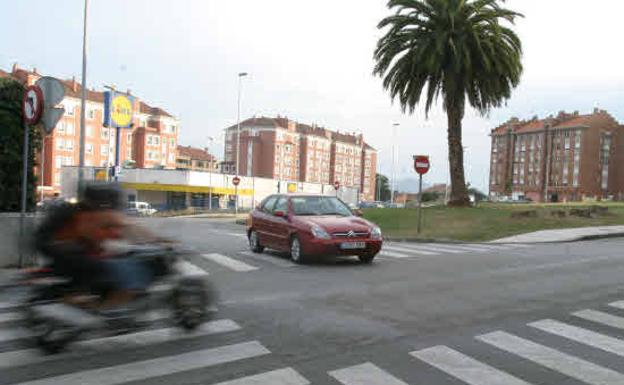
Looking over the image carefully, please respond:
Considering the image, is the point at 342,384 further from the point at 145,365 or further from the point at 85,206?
the point at 85,206

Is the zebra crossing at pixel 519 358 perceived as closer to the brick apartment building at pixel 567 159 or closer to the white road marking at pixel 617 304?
the white road marking at pixel 617 304

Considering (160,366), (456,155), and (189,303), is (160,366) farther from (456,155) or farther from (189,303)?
(456,155)

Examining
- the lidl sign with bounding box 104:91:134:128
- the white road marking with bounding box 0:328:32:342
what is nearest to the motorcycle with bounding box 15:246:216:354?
the white road marking with bounding box 0:328:32:342

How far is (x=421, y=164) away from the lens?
21781mm

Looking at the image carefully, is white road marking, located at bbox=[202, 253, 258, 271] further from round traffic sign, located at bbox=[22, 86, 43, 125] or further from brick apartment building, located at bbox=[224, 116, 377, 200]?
brick apartment building, located at bbox=[224, 116, 377, 200]

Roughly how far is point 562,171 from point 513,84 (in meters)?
109

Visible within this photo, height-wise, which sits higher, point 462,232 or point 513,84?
point 513,84

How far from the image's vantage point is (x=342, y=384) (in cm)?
473

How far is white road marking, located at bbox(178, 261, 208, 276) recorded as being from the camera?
11.2 meters

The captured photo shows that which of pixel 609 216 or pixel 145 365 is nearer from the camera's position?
pixel 145 365

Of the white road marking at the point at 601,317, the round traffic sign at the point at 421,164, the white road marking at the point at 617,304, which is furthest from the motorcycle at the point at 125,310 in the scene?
the round traffic sign at the point at 421,164

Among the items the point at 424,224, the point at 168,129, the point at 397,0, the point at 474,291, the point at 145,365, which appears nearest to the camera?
the point at 145,365

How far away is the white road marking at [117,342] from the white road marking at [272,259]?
226 inches

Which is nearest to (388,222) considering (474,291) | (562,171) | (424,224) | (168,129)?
(424,224)
